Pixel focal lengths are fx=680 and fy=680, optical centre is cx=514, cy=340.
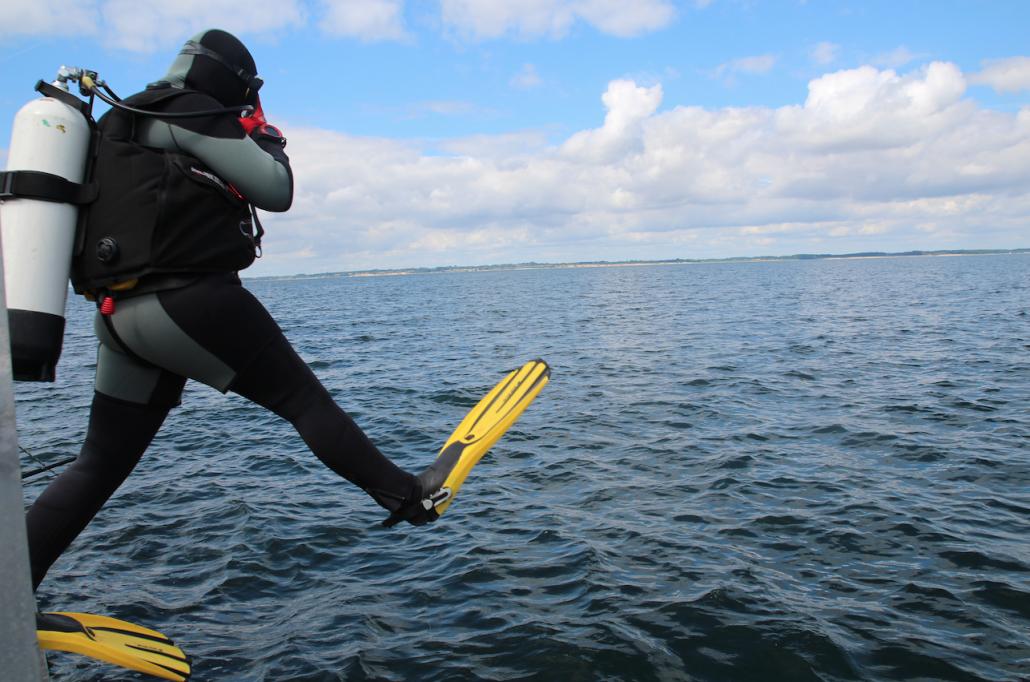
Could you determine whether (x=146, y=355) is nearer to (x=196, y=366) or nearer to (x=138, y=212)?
(x=196, y=366)

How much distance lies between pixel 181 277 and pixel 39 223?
0.55 meters

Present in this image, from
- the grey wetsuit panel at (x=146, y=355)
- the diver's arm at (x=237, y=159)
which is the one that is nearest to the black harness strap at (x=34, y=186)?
the diver's arm at (x=237, y=159)

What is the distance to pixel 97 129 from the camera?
299 centimetres

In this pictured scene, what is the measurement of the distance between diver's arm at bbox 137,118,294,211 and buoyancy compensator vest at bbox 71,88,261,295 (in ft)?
0.15

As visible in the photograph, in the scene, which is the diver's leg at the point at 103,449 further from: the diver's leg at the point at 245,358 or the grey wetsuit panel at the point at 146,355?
the diver's leg at the point at 245,358

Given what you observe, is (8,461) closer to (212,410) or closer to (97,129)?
(97,129)

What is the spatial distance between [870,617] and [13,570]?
5.52m

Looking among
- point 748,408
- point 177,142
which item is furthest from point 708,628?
point 748,408

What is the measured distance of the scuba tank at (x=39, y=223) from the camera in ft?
8.95

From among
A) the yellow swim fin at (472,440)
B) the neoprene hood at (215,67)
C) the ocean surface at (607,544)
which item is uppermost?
the neoprene hood at (215,67)

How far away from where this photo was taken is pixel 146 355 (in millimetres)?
3125

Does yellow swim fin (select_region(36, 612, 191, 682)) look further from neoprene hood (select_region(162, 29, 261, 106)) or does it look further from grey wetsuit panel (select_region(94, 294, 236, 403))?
neoprene hood (select_region(162, 29, 261, 106))

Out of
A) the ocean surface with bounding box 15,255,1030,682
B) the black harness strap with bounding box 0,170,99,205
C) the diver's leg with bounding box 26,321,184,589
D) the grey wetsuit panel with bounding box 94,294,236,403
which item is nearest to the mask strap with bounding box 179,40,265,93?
the black harness strap with bounding box 0,170,99,205

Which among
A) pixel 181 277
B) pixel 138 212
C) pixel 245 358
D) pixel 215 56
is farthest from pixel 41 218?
pixel 215 56
